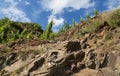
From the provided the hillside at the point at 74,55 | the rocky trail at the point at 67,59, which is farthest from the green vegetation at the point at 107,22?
the rocky trail at the point at 67,59

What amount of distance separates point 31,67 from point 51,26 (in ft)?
36.0

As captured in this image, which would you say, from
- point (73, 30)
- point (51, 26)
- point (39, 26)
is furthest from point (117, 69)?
point (39, 26)

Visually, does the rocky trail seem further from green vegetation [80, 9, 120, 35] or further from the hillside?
green vegetation [80, 9, 120, 35]

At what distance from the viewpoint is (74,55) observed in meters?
12.0

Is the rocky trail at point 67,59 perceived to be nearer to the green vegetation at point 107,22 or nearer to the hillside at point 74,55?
the hillside at point 74,55

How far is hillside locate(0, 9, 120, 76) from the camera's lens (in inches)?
449

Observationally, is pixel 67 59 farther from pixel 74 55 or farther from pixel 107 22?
pixel 107 22

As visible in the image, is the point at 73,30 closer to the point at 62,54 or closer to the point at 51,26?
the point at 62,54

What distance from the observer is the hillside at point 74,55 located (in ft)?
37.4

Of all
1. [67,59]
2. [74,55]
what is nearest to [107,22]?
[74,55]

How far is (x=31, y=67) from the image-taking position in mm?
12117

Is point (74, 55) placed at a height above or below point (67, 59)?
above

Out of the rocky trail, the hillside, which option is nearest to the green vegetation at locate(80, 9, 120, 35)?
the hillside

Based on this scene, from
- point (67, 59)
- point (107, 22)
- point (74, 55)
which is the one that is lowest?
point (67, 59)
